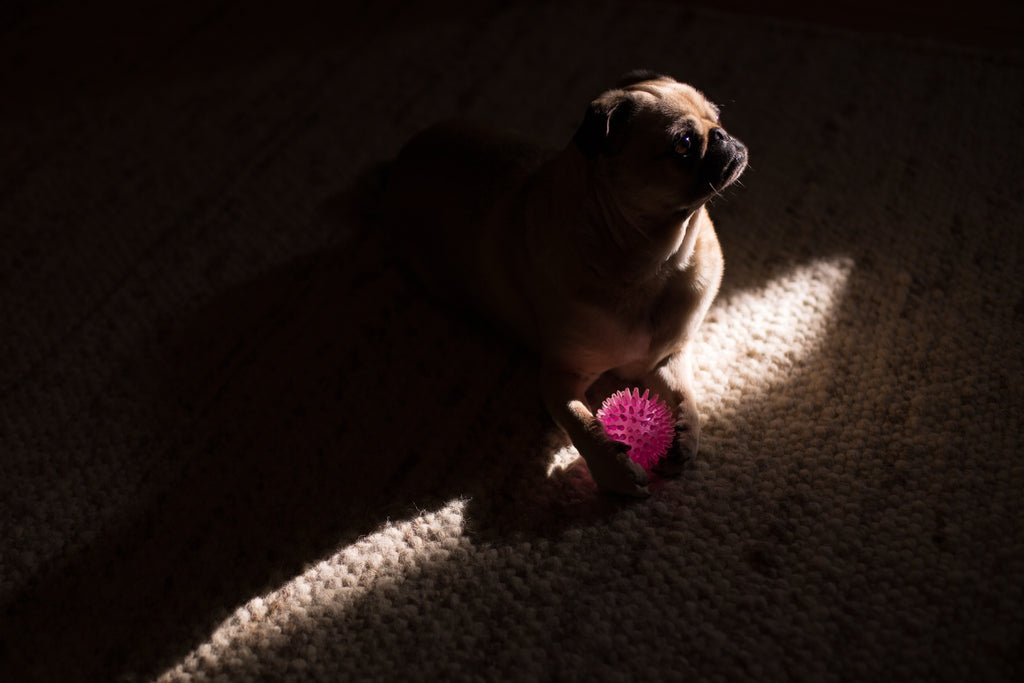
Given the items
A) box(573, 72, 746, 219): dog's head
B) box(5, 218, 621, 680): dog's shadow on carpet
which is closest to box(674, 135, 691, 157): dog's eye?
box(573, 72, 746, 219): dog's head

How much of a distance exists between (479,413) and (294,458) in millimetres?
298

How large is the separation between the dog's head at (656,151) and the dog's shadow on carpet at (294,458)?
395 mm

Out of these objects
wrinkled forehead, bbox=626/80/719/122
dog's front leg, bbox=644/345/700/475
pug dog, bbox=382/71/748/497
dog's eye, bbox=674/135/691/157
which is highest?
wrinkled forehead, bbox=626/80/719/122

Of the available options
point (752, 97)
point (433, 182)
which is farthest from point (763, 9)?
point (433, 182)

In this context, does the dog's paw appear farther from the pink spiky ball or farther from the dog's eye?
the dog's eye

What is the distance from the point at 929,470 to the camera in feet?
3.14

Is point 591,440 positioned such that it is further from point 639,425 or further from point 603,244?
point 603,244

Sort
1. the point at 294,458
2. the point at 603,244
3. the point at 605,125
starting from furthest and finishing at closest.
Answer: the point at 294,458 → the point at 603,244 → the point at 605,125

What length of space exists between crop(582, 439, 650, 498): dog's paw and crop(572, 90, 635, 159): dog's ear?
1.25 ft

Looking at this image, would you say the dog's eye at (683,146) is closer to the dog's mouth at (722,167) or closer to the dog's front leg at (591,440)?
the dog's mouth at (722,167)

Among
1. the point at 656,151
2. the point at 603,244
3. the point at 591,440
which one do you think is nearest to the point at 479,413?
the point at 591,440

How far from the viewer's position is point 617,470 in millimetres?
970

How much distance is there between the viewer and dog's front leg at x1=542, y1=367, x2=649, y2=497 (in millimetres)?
971

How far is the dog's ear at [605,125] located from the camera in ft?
2.93
